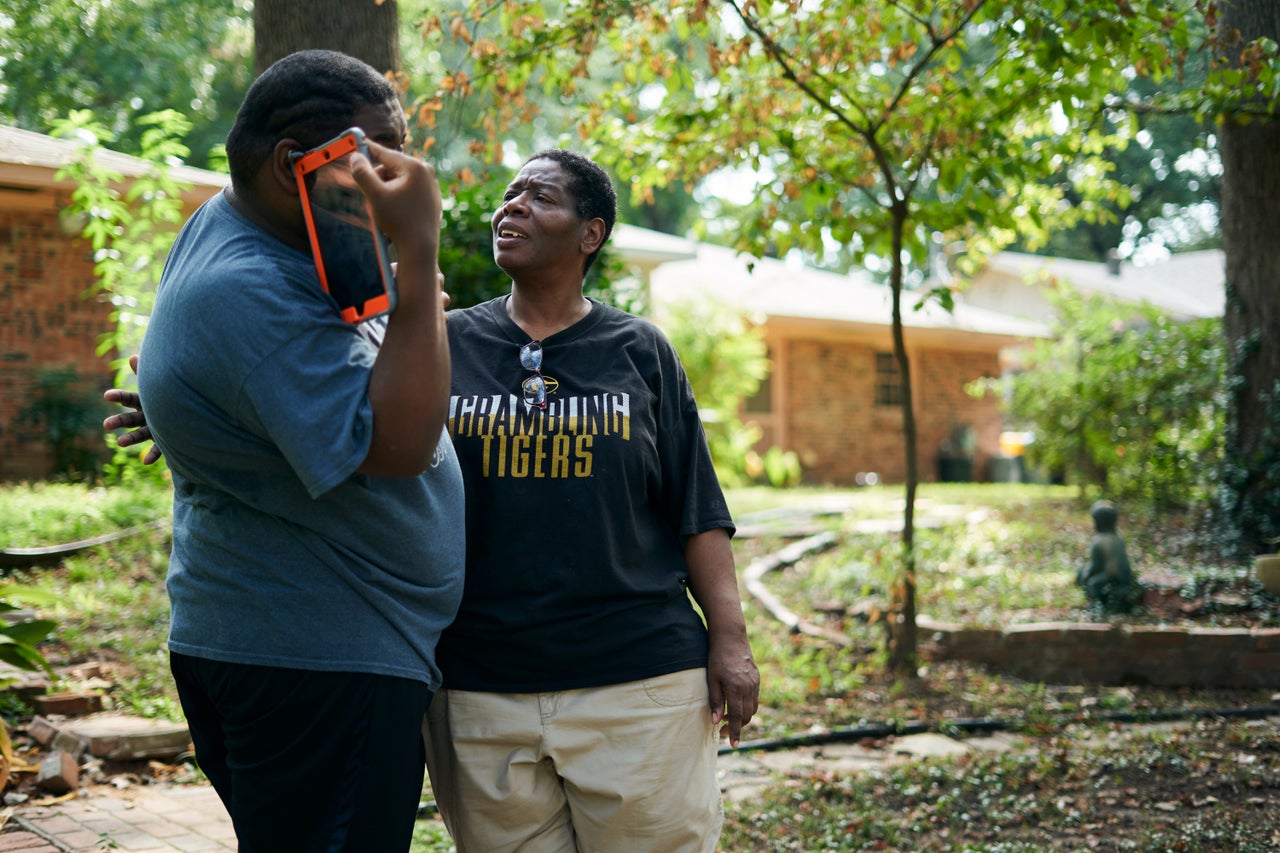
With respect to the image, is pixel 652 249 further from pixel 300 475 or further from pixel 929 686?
pixel 300 475

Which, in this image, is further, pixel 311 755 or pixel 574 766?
pixel 574 766

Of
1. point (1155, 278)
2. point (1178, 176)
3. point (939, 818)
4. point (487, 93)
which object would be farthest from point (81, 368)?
point (1178, 176)

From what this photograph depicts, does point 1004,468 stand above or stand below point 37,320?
below

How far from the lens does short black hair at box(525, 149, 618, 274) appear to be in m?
2.63

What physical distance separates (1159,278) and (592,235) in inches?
1253

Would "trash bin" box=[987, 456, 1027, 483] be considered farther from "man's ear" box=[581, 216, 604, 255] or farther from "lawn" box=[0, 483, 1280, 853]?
"man's ear" box=[581, 216, 604, 255]

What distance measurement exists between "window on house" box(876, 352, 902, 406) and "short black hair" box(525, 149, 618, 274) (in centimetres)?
1978

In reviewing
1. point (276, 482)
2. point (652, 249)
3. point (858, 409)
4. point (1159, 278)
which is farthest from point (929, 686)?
point (1159, 278)

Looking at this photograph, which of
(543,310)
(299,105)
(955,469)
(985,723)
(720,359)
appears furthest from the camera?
(955,469)

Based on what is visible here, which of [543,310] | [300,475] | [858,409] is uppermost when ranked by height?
[858,409]

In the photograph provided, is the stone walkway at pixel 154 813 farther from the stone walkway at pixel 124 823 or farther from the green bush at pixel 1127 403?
the green bush at pixel 1127 403

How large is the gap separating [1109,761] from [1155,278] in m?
29.1

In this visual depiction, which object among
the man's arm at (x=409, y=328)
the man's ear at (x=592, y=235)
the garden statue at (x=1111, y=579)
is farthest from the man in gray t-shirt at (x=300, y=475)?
the garden statue at (x=1111, y=579)

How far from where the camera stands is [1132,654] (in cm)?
680
